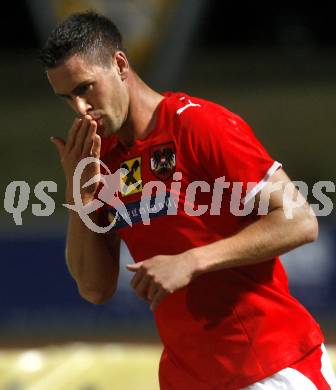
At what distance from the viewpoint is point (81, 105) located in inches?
128

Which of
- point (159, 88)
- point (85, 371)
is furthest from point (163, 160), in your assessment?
point (159, 88)

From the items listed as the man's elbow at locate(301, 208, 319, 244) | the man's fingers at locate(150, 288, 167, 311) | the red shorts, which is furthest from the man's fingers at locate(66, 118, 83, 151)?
the red shorts

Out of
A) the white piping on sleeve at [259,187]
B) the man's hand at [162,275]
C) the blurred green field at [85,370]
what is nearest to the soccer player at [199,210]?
the white piping on sleeve at [259,187]

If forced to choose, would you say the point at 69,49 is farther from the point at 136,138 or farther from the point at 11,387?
the point at 11,387

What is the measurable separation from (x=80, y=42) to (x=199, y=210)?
67 centimetres

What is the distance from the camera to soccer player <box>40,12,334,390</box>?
312 centimetres

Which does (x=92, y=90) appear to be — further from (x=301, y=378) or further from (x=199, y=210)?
(x=301, y=378)

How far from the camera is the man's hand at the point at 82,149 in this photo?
3240 millimetres

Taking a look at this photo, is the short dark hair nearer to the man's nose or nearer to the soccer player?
the soccer player

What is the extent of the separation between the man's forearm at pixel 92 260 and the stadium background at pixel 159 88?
6.31ft

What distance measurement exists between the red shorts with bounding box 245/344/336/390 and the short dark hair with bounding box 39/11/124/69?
3.76 ft

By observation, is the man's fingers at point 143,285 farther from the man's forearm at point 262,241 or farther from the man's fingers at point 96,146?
the man's fingers at point 96,146

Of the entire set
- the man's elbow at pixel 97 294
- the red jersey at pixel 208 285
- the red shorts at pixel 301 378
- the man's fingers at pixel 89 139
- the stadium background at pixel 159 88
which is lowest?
the stadium background at pixel 159 88

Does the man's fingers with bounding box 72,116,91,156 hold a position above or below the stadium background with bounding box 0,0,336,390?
above
